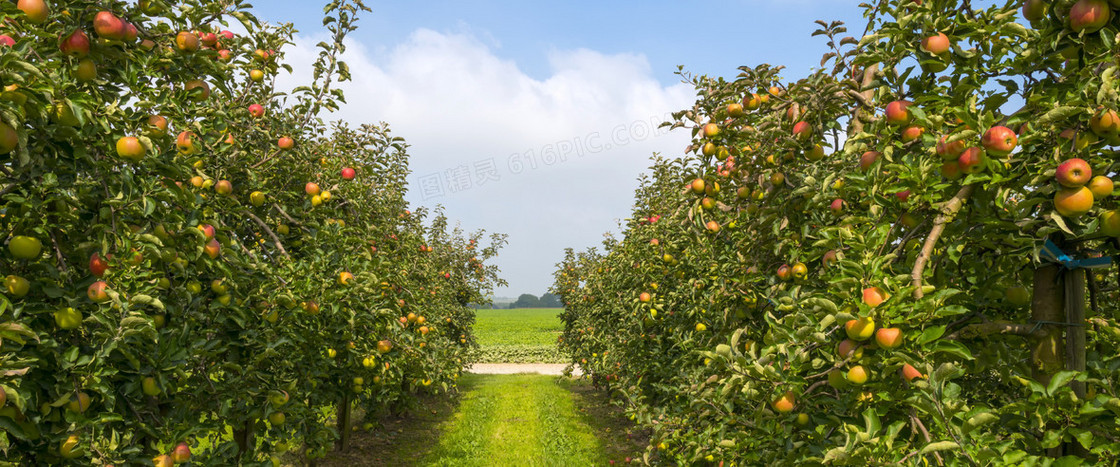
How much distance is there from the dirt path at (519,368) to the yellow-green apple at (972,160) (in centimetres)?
2089

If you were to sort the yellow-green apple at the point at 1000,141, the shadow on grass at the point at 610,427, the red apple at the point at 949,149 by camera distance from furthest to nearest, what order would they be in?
Answer: 1. the shadow on grass at the point at 610,427
2. the red apple at the point at 949,149
3. the yellow-green apple at the point at 1000,141

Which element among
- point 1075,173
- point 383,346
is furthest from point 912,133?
point 383,346

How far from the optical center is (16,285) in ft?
7.89

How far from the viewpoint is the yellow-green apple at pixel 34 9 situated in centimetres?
239

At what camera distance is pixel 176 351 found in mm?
3062

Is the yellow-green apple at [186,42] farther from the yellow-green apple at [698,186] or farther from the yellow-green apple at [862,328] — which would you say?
the yellow-green apple at [862,328]

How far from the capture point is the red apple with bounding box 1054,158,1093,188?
6.18 feet

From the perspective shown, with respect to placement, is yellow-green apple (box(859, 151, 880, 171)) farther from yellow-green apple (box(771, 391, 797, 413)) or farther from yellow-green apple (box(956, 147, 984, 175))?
yellow-green apple (box(771, 391, 797, 413))

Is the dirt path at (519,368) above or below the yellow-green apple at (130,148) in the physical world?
below

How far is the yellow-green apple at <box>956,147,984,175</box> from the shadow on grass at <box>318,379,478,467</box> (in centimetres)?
914

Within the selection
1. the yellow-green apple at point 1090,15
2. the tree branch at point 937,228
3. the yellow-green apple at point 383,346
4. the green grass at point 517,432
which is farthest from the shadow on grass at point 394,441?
the yellow-green apple at point 1090,15

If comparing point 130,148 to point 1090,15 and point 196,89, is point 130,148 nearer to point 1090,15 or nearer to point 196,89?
point 196,89

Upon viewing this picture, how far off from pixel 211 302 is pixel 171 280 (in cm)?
47

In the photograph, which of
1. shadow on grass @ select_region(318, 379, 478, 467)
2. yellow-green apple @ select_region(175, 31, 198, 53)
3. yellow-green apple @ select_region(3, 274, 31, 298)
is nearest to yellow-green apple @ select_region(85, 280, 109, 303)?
yellow-green apple @ select_region(3, 274, 31, 298)
